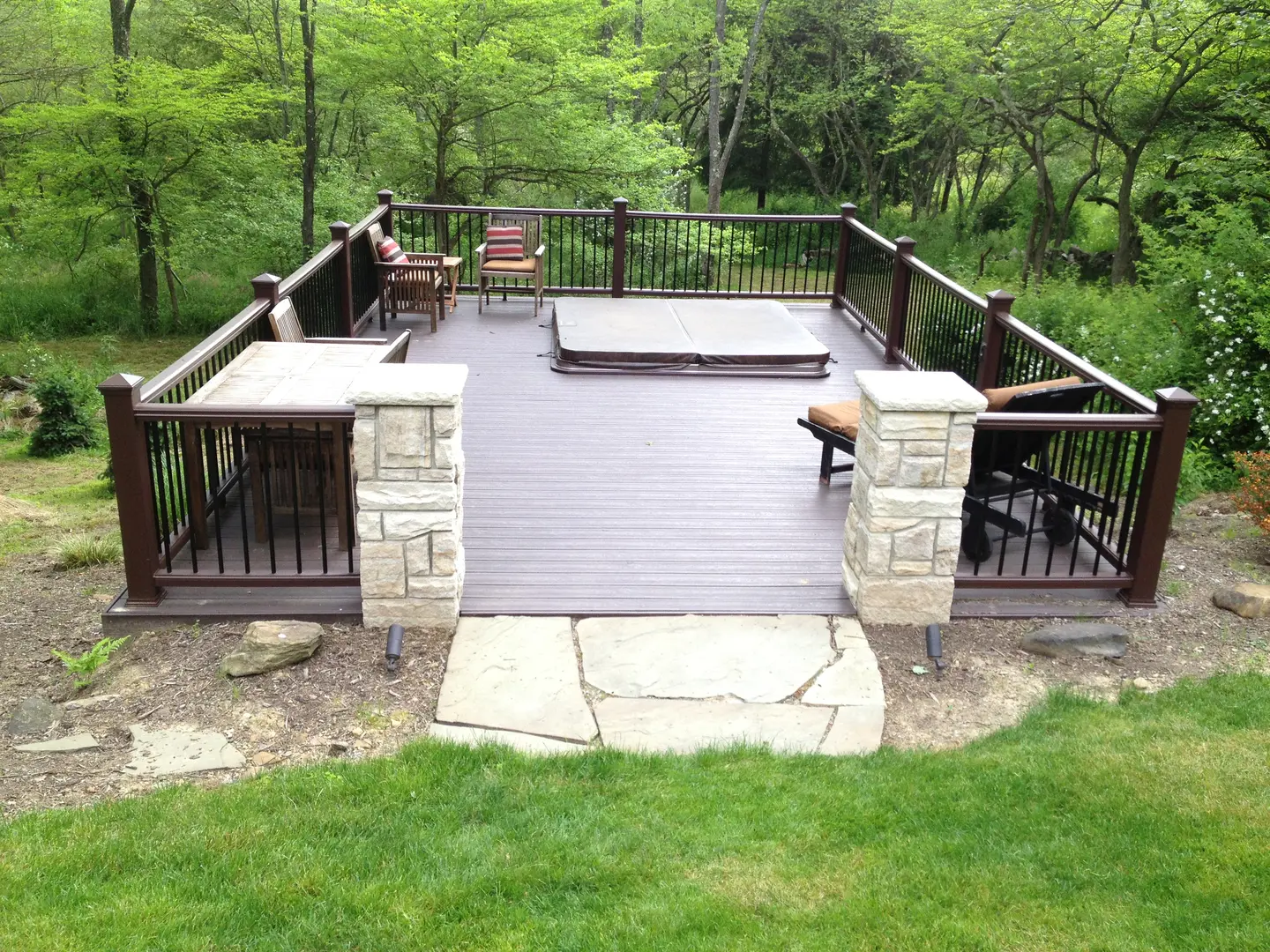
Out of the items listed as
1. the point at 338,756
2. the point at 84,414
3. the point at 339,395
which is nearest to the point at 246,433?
the point at 339,395

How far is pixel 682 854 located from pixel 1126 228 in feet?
58.2

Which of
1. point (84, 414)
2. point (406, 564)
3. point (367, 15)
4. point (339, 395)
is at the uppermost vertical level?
point (367, 15)

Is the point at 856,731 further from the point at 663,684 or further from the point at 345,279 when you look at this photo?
the point at 345,279

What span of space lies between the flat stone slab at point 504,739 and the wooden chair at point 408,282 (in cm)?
583

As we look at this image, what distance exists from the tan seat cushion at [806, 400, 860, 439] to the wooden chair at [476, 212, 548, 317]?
4.54 metres

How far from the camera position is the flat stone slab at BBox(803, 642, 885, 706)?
4168 millimetres

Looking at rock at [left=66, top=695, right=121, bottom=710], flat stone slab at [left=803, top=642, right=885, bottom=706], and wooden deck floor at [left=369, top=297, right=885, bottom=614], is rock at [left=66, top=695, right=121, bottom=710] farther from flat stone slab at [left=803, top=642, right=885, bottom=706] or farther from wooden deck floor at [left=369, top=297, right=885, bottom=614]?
flat stone slab at [left=803, top=642, right=885, bottom=706]

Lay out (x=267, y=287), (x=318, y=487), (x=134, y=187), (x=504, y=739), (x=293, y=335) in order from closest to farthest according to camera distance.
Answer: (x=504, y=739)
(x=318, y=487)
(x=267, y=287)
(x=293, y=335)
(x=134, y=187)

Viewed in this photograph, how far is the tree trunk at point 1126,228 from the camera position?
1758 centimetres

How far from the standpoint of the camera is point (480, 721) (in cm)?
396

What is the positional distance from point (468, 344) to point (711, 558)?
439cm

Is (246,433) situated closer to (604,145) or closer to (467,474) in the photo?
(467,474)

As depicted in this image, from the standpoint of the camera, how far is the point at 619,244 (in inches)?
407

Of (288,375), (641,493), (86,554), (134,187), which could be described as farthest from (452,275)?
(134,187)
